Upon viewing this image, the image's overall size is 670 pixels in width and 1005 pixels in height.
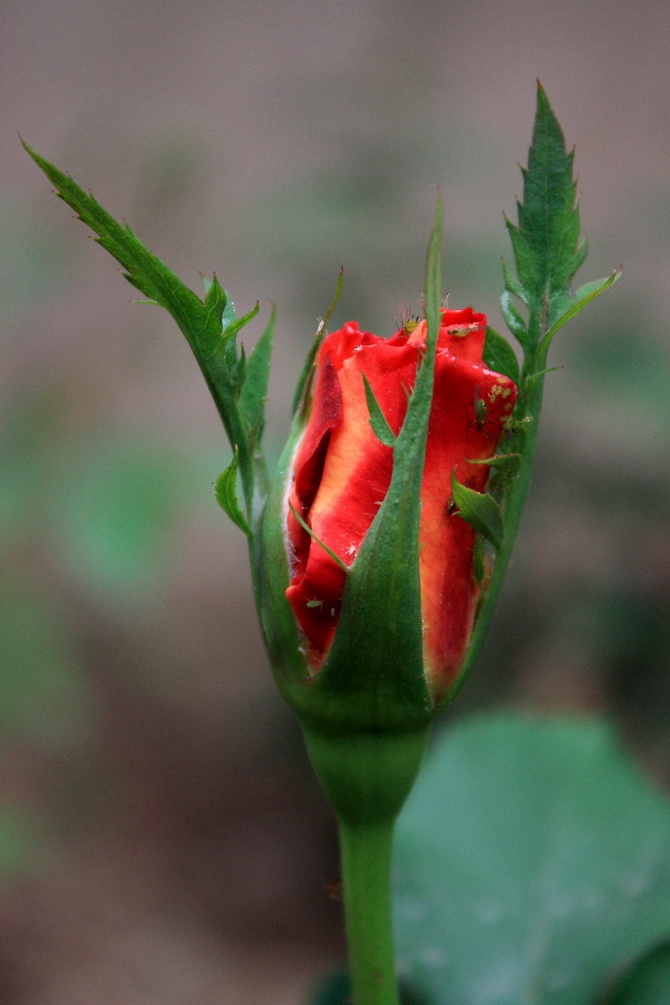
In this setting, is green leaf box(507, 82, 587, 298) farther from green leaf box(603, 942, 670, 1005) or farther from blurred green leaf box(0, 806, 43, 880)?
blurred green leaf box(0, 806, 43, 880)

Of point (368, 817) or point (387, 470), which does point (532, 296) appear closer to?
point (387, 470)

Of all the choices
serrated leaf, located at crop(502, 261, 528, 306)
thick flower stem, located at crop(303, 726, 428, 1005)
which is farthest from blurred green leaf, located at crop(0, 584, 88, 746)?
serrated leaf, located at crop(502, 261, 528, 306)

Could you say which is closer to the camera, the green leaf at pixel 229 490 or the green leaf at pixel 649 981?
the green leaf at pixel 229 490

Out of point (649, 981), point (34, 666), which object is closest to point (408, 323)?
point (649, 981)

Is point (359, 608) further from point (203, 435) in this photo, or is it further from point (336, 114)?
point (336, 114)

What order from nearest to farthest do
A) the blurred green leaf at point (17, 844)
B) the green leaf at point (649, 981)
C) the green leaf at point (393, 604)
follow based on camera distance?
the green leaf at point (393, 604) → the green leaf at point (649, 981) → the blurred green leaf at point (17, 844)

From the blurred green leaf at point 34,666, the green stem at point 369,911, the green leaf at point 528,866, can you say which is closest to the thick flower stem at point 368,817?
the green stem at point 369,911

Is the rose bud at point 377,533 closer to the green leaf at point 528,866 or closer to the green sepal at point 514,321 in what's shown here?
the green sepal at point 514,321
